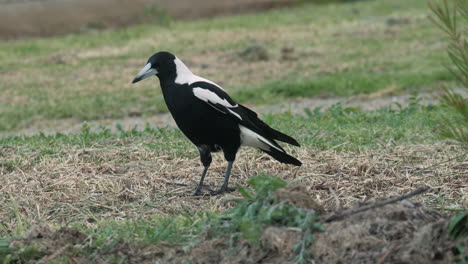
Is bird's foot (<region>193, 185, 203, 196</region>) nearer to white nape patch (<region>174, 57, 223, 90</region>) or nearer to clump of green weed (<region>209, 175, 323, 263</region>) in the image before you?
white nape patch (<region>174, 57, 223, 90</region>)

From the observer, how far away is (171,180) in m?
5.20

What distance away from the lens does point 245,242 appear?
3.31 metres

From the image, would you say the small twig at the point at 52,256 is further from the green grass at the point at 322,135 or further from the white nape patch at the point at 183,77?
the green grass at the point at 322,135

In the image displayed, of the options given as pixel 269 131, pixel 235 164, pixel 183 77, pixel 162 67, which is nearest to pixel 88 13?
pixel 235 164

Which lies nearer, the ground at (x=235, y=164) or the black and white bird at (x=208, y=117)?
the ground at (x=235, y=164)

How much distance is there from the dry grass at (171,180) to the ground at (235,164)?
0.05 ft

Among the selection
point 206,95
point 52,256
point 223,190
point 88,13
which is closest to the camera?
point 52,256

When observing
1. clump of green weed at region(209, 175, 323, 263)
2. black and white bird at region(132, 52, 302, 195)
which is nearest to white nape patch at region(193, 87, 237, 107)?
black and white bird at region(132, 52, 302, 195)

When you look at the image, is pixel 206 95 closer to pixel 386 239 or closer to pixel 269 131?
pixel 269 131

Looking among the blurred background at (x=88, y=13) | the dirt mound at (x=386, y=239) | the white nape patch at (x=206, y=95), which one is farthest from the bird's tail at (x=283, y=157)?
the blurred background at (x=88, y=13)

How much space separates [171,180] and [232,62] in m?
7.96

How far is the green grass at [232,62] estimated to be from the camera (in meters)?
10.3

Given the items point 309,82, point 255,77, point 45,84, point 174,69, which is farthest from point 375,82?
point 174,69

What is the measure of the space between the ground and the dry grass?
0.01 m
